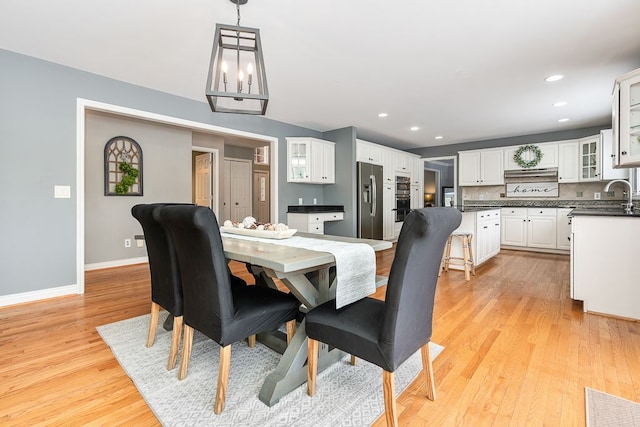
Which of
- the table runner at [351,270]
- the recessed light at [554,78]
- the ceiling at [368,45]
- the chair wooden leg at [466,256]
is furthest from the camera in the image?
the chair wooden leg at [466,256]

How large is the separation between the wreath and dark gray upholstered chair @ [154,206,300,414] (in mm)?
6239

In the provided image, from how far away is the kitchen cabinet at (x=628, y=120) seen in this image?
2562 millimetres

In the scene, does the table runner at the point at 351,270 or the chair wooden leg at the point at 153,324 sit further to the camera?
the chair wooden leg at the point at 153,324

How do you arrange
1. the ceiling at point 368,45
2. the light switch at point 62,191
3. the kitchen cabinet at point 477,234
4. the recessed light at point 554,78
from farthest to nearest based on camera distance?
the kitchen cabinet at point 477,234
the recessed light at point 554,78
the light switch at point 62,191
the ceiling at point 368,45

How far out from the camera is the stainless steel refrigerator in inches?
223

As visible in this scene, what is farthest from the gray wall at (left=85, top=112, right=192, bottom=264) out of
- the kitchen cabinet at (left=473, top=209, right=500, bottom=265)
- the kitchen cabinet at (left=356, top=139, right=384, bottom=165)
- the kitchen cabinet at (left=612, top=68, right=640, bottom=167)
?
the kitchen cabinet at (left=612, top=68, right=640, bottom=167)

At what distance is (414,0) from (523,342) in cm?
248

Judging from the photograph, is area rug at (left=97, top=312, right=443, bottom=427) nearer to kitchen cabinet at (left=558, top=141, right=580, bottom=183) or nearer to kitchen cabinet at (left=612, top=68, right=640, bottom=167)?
kitchen cabinet at (left=612, top=68, right=640, bottom=167)

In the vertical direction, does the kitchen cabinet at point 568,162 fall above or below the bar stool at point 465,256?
above

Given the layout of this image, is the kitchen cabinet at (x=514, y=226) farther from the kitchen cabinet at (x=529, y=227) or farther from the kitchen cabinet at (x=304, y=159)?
the kitchen cabinet at (x=304, y=159)

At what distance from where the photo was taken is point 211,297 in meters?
1.43

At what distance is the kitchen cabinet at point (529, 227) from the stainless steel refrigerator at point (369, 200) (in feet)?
8.28

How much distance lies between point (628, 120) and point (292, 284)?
10.4 ft

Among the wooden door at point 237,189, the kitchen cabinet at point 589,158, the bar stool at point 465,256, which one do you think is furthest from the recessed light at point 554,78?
the wooden door at point 237,189
